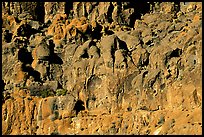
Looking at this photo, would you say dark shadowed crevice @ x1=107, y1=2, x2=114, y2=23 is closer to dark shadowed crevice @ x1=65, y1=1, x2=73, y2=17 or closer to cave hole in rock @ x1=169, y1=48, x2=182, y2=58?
dark shadowed crevice @ x1=65, y1=1, x2=73, y2=17

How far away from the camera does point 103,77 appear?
225ft

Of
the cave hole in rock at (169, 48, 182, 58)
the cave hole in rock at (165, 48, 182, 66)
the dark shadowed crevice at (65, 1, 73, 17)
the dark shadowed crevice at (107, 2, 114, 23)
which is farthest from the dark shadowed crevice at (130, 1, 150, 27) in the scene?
the cave hole in rock at (165, 48, 182, 66)

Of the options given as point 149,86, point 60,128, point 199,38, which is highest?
point 199,38

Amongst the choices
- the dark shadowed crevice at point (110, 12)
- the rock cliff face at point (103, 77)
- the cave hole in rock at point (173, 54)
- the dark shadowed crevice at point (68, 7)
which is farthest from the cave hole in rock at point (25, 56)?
the cave hole in rock at point (173, 54)

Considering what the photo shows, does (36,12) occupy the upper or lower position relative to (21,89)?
upper

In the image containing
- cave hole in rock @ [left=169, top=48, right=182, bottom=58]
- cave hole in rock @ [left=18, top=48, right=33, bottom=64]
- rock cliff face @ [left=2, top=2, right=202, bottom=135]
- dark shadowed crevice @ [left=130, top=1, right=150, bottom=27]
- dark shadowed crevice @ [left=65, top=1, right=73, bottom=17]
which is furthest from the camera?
dark shadowed crevice @ [left=65, top=1, right=73, bottom=17]

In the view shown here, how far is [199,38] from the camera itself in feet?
220

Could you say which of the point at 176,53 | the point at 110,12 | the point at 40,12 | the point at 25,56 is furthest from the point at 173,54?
the point at 40,12

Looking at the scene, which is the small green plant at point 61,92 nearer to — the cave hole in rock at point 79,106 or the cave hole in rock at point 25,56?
the cave hole in rock at point 79,106

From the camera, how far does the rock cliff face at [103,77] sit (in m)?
61.6

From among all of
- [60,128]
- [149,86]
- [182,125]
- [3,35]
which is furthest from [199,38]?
[3,35]

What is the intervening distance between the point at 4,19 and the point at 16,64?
1585 cm

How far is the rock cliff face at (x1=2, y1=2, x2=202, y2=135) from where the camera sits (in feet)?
202

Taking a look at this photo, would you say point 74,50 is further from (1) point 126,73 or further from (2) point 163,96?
(2) point 163,96
